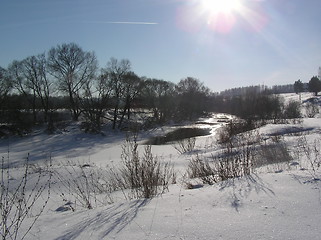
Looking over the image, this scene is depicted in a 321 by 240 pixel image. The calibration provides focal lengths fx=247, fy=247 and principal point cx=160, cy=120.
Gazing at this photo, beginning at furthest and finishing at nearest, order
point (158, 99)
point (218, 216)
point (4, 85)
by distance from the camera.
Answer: point (158, 99) → point (4, 85) → point (218, 216)

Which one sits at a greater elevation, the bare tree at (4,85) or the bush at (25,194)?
the bare tree at (4,85)

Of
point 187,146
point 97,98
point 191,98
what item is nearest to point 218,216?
point 187,146

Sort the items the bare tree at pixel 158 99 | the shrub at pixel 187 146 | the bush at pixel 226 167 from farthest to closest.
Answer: the bare tree at pixel 158 99 → the shrub at pixel 187 146 → the bush at pixel 226 167

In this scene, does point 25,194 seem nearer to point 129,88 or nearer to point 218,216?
point 218,216

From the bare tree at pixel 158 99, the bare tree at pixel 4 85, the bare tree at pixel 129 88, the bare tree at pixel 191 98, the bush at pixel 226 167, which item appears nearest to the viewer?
the bush at pixel 226 167

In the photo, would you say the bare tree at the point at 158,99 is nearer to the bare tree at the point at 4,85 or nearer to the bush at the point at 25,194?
the bare tree at the point at 4,85

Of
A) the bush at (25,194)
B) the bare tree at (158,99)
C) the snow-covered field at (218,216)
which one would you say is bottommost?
the bush at (25,194)

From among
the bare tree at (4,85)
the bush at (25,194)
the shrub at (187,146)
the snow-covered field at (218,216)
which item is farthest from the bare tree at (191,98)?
the snow-covered field at (218,216)

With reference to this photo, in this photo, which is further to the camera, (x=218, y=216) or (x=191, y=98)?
(x=191, y=98)

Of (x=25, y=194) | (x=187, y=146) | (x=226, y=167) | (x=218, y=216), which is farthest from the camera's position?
(x=187, y=146)

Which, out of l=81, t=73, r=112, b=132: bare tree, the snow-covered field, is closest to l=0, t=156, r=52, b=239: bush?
the snow-covered field

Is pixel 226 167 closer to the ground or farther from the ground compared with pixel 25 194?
farther from the ground

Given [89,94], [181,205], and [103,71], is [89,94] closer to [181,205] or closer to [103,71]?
[103,71]

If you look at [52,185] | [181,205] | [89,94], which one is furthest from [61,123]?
[181,205]
